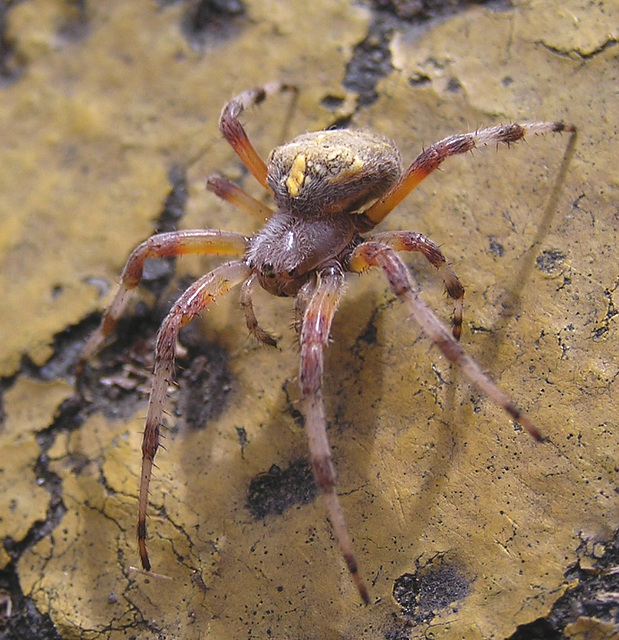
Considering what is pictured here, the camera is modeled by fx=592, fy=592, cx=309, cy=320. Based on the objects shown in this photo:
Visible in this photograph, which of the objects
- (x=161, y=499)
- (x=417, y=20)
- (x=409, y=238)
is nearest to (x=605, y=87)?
(x=417, y=20)

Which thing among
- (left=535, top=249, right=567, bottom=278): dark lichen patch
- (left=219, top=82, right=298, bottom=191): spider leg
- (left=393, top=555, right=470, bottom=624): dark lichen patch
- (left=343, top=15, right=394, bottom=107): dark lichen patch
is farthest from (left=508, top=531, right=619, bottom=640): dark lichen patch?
(left=343, top=15, right=394, bottom=107): dark lichen patch

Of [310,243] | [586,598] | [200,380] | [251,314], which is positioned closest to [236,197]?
[310,243]

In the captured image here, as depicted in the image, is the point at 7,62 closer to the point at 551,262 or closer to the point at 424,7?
the point at 424,7

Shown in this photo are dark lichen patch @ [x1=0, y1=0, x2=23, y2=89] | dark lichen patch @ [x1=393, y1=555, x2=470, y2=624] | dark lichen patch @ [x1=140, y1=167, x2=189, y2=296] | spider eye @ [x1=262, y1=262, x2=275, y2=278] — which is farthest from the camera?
dark lichen patch @ [x1=0, y1=0, x2=23, y2=89]

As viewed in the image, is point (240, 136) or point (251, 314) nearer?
point (251, 314)

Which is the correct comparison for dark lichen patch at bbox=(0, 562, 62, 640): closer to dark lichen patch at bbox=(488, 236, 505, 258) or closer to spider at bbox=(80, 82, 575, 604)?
spider at bbox=(80, 82, 575, 604)

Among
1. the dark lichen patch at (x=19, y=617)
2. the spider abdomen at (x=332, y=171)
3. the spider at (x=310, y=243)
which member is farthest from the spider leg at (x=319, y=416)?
the dark lichen patch at (x=19, y=617)
